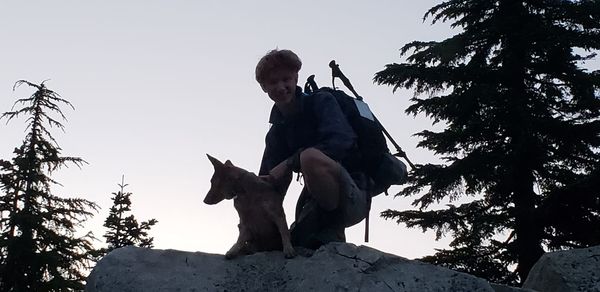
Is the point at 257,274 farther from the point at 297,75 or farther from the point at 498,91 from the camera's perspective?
the point at 498,91

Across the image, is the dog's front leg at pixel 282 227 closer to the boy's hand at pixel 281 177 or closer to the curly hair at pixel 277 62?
the boy's hand at pixel 281 177

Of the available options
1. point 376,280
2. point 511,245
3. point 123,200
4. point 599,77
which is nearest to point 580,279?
point 376,280

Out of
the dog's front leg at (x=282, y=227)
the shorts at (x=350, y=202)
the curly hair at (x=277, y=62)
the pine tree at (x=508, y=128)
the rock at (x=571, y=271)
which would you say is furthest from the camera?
the pine tree at (x=508, y=128)

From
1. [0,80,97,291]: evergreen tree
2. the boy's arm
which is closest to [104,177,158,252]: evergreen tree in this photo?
[0,80,97,291]: evergreen tree

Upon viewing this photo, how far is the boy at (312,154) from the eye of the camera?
16.0 ft

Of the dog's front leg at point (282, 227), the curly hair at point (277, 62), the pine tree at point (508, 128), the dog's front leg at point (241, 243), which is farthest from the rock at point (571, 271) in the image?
the pine tree at point (508, 128)

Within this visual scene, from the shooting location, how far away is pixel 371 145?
210 inches

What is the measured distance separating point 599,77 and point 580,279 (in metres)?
10.3

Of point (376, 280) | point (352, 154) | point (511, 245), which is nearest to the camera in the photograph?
point (376, 280)

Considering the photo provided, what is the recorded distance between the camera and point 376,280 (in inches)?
183

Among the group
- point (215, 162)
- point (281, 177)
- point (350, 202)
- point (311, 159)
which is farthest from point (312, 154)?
point (215, 162)

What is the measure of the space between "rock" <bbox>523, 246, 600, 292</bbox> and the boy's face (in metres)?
2.77

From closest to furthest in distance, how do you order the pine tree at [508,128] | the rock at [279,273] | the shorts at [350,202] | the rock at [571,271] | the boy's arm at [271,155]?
the rock at [279,273] < the shorts at [350,202] < the boy's arm at [271,155] < the rock at [571,271] < the pine tree at [508,128]

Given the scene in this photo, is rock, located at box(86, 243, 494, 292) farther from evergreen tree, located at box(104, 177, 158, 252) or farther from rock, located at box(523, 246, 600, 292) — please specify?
evergreen tree, located at box(104, 177, 158, 252)
